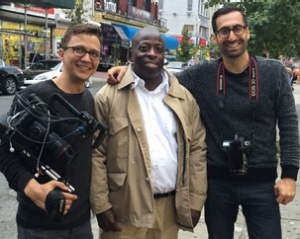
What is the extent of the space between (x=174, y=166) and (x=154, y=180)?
6.0 inches

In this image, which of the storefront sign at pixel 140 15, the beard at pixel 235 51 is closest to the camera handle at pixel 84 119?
the beard at pixel 235 51

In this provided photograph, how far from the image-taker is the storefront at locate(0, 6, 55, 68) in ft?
80.1

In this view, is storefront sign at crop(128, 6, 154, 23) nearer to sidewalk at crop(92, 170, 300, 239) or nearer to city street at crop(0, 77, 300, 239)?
city street at crop(0, 77, 300, 239)

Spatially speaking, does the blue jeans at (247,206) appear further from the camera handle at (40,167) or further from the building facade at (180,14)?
the building facade at (180,14)

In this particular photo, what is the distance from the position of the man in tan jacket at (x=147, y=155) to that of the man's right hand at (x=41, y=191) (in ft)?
1.84

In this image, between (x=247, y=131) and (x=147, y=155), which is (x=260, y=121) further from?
(x=147, y=155)

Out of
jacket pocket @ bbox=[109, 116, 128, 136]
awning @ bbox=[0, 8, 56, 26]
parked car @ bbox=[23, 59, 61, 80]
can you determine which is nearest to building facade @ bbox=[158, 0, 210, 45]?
awning @ bbox=[0, 8, 56, 26]

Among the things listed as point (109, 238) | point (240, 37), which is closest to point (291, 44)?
point (240, 37)

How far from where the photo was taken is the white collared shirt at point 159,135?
2885mm

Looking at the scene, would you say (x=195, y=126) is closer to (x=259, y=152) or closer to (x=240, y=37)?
(x=259, y=152)

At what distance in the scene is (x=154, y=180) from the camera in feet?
9.52

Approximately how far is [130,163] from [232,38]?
3.25ft

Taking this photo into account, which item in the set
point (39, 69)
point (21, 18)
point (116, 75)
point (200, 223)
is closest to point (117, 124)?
point (116, 75)

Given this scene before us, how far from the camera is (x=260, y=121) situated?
2.94 metres
